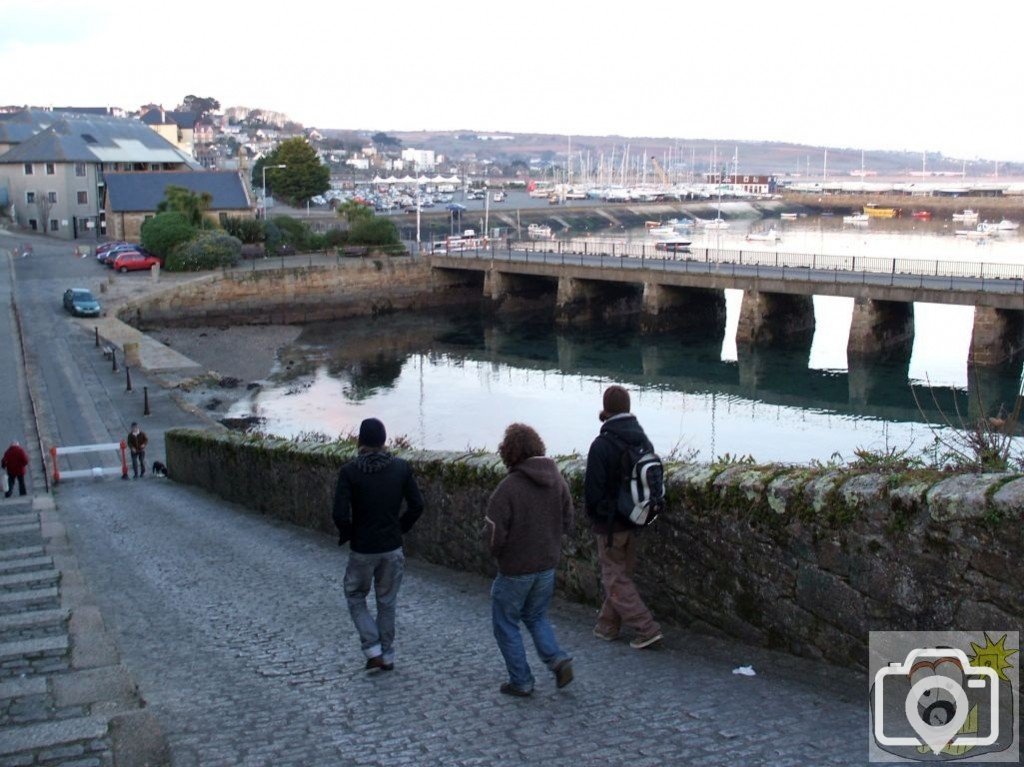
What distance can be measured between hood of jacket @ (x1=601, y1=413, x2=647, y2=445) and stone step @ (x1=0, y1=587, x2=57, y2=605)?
200 inches

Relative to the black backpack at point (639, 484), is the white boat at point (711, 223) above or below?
below

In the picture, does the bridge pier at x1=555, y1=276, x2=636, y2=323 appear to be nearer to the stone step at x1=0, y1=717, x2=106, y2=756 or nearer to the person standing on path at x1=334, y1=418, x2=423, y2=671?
the person standing on path at x1=334, y1=418, x2=423, y2=671

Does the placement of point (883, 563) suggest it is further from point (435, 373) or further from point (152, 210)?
point (152, 210)

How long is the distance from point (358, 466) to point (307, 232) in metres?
68.0

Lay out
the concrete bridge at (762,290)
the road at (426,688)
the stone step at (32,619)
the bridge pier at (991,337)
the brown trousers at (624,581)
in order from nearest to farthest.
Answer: the road at (426,688), the brown trousers at (624,581), the stone step at (32,619), the bridge pier at (991,337), the concrete bridge at (762,290)

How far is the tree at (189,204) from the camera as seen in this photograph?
2564 inches

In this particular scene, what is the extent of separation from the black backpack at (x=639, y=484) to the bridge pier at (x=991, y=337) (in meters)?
41.4

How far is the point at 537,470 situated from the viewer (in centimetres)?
656

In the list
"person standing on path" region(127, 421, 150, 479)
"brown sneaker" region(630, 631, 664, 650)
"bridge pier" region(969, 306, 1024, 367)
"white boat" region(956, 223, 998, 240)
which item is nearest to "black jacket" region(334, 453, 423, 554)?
"brown sneaker" region(630, 631, 664, 650)

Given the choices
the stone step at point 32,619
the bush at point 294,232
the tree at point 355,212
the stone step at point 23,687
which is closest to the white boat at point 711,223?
the tree at point 355,212

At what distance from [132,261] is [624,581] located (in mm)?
57824

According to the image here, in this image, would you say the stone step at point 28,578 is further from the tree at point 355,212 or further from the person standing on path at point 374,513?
the tree at point 355,212

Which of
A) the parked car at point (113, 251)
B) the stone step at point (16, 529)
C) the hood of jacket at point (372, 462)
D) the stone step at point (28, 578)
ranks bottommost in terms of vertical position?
the stone step at point (16, 529)

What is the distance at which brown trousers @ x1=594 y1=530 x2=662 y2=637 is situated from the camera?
742cm
